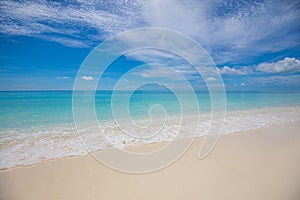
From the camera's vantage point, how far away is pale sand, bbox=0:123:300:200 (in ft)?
9.39

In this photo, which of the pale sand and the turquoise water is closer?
the pale sand

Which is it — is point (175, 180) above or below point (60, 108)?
below

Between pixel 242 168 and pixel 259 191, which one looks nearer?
pixel 259 191

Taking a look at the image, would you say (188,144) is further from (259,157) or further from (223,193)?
(223,193)

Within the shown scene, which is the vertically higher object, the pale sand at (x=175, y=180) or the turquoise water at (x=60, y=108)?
the turquoise water at (x=60, y=108)

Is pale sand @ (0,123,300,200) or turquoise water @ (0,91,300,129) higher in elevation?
turquoise water @ (0,91,300,129)

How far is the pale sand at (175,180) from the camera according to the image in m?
2.86

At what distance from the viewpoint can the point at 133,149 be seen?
509cm

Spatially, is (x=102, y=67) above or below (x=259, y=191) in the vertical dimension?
above

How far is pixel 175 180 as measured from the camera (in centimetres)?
328

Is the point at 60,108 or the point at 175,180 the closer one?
the point at 175,180

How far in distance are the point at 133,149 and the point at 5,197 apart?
10.1 feet

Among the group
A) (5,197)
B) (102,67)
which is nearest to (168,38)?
(102,67)

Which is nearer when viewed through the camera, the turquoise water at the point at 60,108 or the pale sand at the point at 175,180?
the pale sand at the point at 175,180
